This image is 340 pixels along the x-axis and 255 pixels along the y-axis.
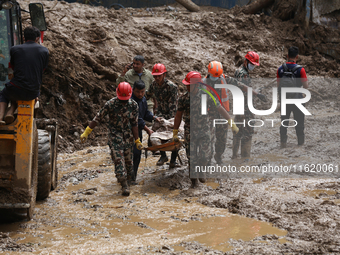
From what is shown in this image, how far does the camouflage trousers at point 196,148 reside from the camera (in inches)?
250

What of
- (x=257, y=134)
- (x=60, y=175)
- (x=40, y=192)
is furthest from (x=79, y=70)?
(x=40, y=192)

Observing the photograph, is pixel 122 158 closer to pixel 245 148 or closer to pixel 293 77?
pixel 245 148

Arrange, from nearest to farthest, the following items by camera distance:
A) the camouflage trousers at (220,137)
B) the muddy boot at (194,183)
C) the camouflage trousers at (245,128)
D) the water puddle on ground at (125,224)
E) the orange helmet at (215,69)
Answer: the water puddle on ground at (125,224), the muddy boot at (194,183), the orange helmet at (215,69), the camouflage trousers at (220,137), the camouflage trousers at (245,128)

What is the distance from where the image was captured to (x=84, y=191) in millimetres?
6441

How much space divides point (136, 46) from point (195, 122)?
778 cm

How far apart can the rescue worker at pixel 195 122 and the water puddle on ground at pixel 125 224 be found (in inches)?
28.5

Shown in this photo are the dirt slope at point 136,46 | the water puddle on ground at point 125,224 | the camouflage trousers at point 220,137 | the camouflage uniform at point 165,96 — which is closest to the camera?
the water puddle on ground at point 125,224

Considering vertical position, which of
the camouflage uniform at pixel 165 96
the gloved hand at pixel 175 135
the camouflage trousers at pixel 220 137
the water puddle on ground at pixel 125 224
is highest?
the camouflage uniform at pixel 165 96

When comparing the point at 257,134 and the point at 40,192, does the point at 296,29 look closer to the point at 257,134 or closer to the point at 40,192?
the point at 257,134

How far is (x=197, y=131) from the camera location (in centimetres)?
635

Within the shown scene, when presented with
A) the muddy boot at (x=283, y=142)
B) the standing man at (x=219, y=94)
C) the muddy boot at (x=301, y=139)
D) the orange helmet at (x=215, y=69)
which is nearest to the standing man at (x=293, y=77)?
the muddy boot at (x=301, y=139)

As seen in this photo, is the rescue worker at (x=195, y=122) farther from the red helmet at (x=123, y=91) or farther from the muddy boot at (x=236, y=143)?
the muddy boot at (x=236, y=143)

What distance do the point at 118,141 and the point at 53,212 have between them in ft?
4.85

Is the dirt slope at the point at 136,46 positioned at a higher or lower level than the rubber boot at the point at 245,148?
higher
